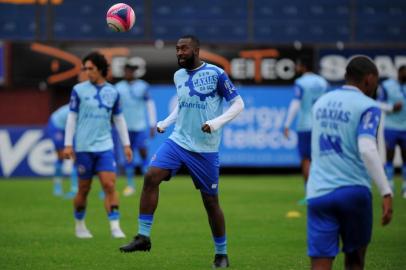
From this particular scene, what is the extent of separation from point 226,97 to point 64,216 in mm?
6573

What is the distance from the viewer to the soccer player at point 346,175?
6.76 meters

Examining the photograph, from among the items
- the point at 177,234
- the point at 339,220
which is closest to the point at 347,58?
the point at 177,234

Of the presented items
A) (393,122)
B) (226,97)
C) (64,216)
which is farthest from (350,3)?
(226,97)

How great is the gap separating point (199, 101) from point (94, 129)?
2971mm

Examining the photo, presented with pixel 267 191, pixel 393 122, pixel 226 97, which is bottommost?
pixel 267 191

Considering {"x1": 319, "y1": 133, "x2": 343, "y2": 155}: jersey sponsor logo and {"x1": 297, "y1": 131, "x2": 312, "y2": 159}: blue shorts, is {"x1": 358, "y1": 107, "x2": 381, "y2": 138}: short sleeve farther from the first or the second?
{"x1": 297, "y1": 131, "x2": 312, "y2": 159}: blue shorts

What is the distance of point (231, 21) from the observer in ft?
88.7

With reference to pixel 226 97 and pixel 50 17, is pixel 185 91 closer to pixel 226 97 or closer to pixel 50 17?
pixel 226 97

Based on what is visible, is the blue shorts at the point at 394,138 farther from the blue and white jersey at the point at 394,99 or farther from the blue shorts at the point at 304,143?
the blue shorts at the point at 304,143

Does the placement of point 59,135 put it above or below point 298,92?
below

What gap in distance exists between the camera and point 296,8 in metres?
27.6

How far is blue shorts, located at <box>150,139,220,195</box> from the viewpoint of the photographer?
31.1 feet

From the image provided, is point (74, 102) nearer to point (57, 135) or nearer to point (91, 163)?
point (91, 163)

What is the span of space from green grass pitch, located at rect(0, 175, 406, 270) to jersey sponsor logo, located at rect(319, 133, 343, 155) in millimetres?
3000
